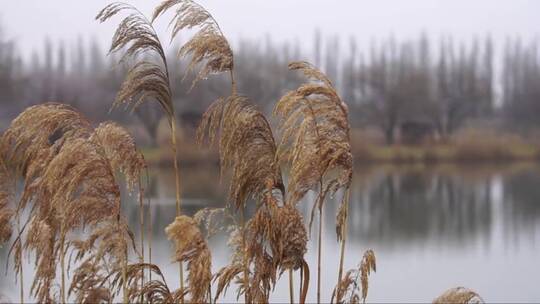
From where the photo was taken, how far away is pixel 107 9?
3.19 metres

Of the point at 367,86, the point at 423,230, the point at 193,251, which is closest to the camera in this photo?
the point at 193,251

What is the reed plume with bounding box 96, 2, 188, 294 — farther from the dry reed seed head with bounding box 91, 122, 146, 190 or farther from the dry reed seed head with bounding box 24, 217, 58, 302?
the dry reed seed head with bounding box 24, 217, 58, 302

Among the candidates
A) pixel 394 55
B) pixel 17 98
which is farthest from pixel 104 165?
pixel 394 55

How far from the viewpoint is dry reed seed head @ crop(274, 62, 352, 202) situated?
2924 millimetres

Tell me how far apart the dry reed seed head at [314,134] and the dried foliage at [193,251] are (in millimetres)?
471

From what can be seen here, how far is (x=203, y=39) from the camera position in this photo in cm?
306

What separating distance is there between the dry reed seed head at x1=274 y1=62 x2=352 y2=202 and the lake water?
135 inches

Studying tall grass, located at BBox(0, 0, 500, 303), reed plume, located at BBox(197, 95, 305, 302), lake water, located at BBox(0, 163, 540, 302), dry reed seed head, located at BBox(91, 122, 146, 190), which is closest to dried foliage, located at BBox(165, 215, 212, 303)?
tall grass, located at BBox(0, 0, 500, 303)

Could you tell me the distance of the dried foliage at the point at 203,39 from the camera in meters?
3.07

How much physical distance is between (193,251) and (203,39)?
33.5 inches

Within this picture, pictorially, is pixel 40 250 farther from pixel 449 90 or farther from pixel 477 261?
pixel 449 90

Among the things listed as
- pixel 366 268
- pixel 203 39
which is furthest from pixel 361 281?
pixel 203 39

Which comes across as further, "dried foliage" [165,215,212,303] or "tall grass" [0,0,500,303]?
"tall grass" [0,0,500,303]

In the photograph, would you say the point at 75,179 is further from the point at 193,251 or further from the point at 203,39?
the point at 203,39
